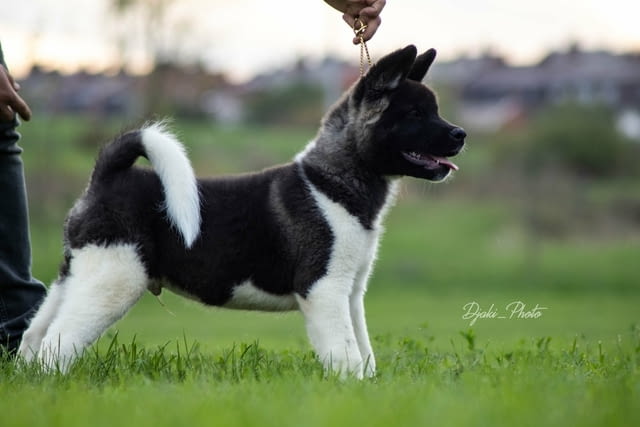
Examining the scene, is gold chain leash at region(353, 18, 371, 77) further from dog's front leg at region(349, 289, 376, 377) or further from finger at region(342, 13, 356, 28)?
dog's front leg at region(349, 289, 376, 377)

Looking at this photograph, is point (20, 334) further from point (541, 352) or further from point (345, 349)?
point (541, 352)

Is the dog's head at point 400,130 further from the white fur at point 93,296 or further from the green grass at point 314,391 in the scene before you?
the white fur at point 93,296

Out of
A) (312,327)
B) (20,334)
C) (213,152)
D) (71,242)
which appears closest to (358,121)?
(312,327)

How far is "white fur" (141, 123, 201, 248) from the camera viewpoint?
208 inches

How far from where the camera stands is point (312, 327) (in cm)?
529

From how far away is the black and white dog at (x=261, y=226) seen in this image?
17.4 ft

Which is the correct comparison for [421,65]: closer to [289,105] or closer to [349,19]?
[349,19]

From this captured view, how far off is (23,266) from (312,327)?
239cm

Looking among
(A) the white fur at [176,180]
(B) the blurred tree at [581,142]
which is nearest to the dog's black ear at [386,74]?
(A) the white fur at [176,180]

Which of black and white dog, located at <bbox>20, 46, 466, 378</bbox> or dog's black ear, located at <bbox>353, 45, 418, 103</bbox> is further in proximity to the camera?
dog's black ear, located at <bbox>353, 45, 418, 103</bbox>

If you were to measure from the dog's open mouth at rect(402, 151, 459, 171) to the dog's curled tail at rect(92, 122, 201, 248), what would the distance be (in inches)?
53.0

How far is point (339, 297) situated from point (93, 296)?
1.45m

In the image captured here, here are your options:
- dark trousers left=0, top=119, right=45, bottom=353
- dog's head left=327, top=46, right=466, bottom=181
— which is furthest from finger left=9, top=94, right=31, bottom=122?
dog's head left=327, top=46, right=466, bottom=181

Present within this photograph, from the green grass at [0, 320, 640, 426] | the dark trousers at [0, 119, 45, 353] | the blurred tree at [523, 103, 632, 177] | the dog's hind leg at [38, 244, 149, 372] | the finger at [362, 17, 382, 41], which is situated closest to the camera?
the green grass at [0, 320, 640, 426]
